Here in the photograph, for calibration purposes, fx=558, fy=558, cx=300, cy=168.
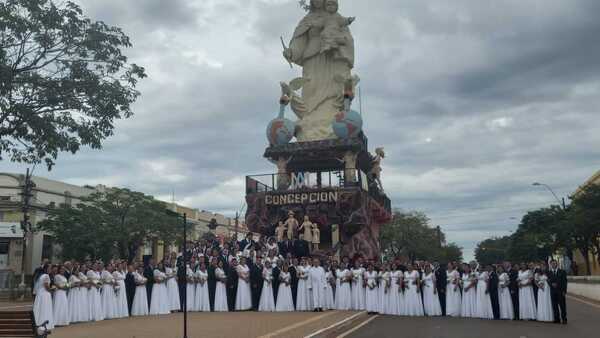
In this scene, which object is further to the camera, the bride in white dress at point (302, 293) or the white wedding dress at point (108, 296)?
the bride in white dress at point (302, 293)

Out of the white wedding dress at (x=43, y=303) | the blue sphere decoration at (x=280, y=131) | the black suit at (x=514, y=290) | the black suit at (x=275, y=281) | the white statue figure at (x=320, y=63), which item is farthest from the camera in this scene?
the white statue figure at (x=320, y=63)

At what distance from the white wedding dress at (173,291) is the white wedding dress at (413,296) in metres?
7.89

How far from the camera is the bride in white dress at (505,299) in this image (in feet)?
57.0

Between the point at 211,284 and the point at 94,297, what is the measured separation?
389 centimetres

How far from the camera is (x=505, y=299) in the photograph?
17438 millimetres

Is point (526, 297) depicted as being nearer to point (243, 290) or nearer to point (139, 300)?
point (243, 290)

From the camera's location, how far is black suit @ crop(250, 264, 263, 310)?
744 inches

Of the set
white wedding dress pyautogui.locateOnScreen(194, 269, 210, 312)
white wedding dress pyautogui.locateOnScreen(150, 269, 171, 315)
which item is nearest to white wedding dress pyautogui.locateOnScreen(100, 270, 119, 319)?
white wedding dress pyautogui.locateOnScreen(150, 269, 171, 315)

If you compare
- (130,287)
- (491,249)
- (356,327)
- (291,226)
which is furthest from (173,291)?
(491,249)

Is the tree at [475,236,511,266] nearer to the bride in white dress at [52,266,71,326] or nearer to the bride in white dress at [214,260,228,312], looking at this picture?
the bride in white dress at [214,260,228,312]

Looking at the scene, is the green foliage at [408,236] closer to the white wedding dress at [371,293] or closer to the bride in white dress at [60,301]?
the white wedding dress at [371,293]

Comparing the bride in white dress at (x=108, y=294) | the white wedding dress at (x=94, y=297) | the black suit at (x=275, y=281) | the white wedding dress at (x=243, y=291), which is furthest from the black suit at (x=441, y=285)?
the white wedding dress at (x=94, y=297)

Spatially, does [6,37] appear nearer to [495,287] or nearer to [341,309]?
[341,309]

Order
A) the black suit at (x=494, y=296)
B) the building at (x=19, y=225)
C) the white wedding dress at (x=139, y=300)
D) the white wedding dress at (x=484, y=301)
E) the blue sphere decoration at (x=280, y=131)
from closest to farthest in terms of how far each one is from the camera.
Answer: the black suit at (x=494, y=296)
the white wedding dress at (x=484, y=301)
the white wedding dress at (x=139, y=300)
the blue sphere decoration at (x=280, y=131)
the building at (x=19, y=225)
